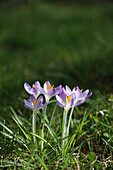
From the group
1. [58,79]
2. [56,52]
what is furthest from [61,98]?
[56,52]

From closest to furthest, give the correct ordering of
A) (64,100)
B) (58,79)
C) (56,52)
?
(64,100) < (58,79) < (56,52)

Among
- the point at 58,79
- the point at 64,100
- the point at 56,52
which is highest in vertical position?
the point at 56,52

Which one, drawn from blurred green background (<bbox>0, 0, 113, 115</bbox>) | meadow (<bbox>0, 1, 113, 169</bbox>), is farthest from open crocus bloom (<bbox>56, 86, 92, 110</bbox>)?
blurred green background (<bbox>0, 0, 113, 115</bbox>)

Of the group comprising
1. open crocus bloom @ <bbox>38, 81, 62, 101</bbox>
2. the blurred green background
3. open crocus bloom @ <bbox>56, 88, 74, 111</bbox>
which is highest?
the blurred green background

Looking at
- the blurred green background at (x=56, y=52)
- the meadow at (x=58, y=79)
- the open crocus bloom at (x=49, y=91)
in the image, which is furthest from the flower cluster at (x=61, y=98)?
the blurred green background at (x=56, y=52)

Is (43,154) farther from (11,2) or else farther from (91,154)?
(11,2)

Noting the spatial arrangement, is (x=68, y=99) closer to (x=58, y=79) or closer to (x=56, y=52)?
(x=58, y=79)

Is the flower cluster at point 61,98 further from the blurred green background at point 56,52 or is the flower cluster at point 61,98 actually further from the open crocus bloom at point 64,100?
the blurred green background at point 56,52

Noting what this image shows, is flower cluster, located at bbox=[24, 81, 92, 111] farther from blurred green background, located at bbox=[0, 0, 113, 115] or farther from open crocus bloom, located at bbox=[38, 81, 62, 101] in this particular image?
blurred green background, located at bbox=[0, 0, 113, 115]
